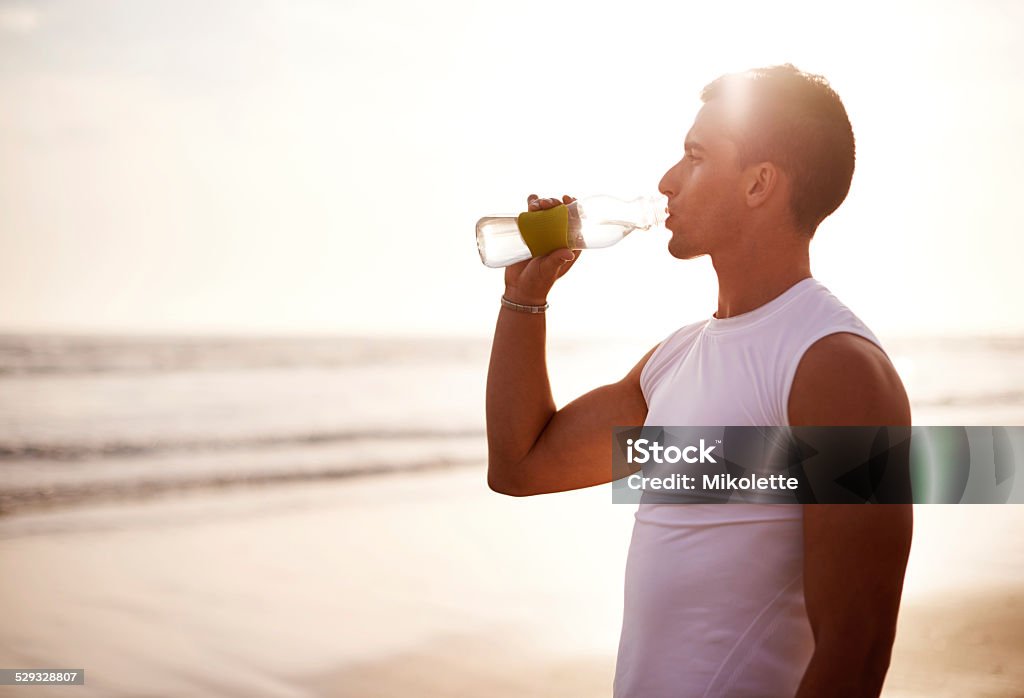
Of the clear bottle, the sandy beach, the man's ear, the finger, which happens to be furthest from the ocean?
the man's ear


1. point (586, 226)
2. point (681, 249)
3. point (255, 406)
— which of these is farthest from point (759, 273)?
point (255, 406)

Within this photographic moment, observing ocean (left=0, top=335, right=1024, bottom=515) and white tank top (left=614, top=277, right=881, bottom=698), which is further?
ocean (left=0, top=335, right=1024, bottom=515)

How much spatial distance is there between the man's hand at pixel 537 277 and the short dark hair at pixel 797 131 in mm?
468

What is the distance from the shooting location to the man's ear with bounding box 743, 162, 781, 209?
1.41 m

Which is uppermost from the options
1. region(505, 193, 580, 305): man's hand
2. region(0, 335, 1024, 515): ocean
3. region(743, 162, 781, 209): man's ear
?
region(743, 162, 781, 209): man's ear

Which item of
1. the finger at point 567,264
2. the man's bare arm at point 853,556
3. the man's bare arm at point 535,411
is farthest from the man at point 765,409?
the finger at point 567,264

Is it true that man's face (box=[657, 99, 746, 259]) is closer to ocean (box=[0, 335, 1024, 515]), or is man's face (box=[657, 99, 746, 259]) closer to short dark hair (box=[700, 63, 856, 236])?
short dark hair (box=[700, 63, 856, 236])

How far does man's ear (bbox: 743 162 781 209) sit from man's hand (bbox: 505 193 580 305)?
1.49ft

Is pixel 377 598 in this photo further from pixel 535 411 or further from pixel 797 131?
pixel 797 131

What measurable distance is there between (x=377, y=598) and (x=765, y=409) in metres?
3.75

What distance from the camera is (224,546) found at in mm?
→ 5641

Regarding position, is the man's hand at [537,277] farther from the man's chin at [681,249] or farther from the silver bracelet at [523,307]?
the man's chin at [681,249]

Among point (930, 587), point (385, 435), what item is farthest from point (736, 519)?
point (385, 435)

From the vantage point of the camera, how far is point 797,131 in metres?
1.39
